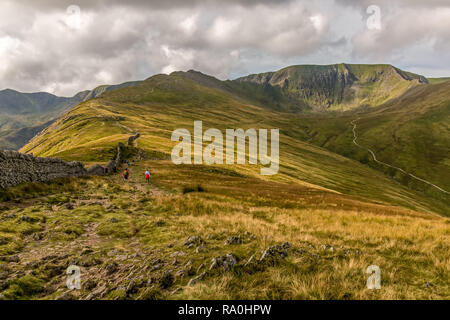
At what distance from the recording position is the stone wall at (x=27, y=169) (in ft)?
64.5

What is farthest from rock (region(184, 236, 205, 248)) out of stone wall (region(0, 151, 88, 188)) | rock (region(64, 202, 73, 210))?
stone wall (region(0, 151, 88, 188))

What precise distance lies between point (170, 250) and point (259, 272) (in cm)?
429

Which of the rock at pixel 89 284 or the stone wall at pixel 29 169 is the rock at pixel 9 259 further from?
the stone wall at pixel 29 169

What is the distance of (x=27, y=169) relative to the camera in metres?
22.6

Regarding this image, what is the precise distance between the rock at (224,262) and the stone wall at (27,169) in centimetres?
2041

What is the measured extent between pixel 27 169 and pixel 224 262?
23844 mm

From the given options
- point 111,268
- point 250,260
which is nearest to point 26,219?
point 111,268

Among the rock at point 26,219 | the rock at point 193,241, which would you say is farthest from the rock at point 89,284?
the rock at point 26,219

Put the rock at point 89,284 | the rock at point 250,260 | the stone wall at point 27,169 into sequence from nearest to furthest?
the rock at point 89,284 → the rock at point 250,260 → the stone wall at point 27,169

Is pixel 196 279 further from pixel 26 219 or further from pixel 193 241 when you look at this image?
pixel 26 219
